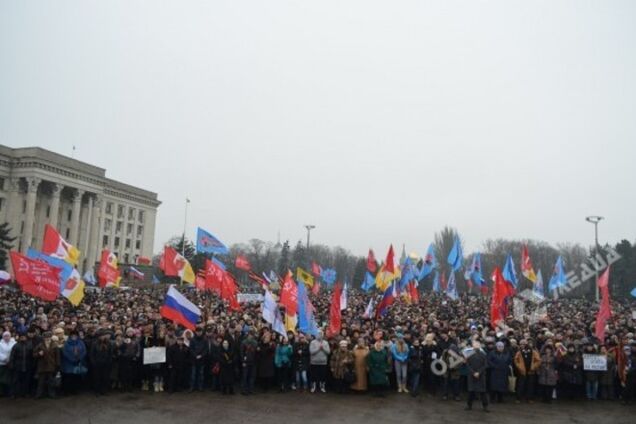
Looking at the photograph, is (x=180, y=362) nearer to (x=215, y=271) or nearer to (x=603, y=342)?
(x=215, y=271)

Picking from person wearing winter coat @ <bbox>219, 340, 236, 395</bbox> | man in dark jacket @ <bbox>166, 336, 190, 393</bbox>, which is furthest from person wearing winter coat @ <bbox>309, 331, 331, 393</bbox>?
man in dark jacket @ <bbox>166, 336, 190, 393</bbox>

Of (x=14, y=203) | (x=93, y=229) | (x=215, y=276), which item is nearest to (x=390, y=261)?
(x=215, y=276)

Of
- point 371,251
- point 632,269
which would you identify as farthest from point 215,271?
point 632,269

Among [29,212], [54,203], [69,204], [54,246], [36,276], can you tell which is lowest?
[36,276]

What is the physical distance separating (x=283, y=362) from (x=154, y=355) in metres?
3.04

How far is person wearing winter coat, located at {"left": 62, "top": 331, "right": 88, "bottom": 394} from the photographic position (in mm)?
11109

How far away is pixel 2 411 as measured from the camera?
9680 mm

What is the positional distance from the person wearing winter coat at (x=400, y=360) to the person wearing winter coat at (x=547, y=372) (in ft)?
10.3

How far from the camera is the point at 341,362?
12.0 meters

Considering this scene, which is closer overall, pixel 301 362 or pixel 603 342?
pixel 301 362

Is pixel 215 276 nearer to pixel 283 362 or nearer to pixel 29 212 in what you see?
pixel 283 362

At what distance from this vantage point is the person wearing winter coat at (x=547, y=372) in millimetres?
11711

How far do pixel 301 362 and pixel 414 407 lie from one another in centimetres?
301

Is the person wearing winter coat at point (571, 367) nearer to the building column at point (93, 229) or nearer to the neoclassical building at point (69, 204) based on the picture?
the neoclassical building at point (69, 204)
